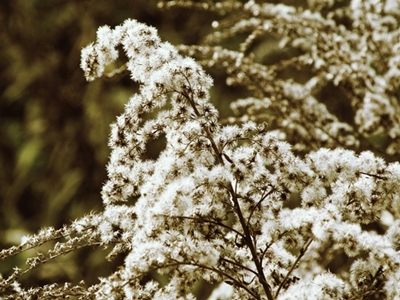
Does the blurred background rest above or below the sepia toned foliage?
above

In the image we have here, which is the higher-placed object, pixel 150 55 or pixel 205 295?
pixel 205 295

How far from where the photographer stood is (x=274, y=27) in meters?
1.02

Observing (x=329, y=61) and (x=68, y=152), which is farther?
(x=68, y=152)

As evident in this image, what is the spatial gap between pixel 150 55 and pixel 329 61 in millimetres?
567

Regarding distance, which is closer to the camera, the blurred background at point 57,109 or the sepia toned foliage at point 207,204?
the sepia toned foliage at point 207,204

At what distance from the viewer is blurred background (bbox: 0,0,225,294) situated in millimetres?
2096

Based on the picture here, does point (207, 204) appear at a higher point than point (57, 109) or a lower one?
lower

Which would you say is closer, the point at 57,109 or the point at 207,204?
the point at 207,204

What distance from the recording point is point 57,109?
232 centimetres

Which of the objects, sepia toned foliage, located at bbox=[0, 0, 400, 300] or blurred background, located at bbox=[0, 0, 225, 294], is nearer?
sepia toned foliage, located at bbox=[0, 0, 400, 300]

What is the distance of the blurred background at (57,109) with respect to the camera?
6.88 feet

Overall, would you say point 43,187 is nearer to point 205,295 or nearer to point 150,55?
point 205,295

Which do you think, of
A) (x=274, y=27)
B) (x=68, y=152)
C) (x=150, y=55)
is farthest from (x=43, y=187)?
(x=150, y=55)

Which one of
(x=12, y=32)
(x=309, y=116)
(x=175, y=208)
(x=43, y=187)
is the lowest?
(x=175, y=208)
